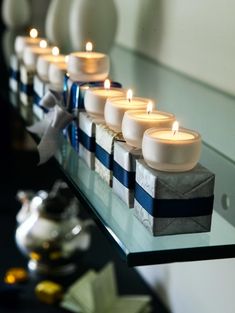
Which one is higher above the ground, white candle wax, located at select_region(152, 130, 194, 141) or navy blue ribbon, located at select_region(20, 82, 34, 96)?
white candle wax, located at select_region(152, 130, 194, 141)

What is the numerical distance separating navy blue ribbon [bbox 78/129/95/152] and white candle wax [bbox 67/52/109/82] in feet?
0.39

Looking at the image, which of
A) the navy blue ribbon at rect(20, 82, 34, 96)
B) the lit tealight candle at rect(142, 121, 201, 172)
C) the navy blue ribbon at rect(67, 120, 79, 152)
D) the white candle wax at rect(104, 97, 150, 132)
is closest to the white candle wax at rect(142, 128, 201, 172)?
the lit tealight candle at rect(142, 121, 201, 172)

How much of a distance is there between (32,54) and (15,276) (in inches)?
15.7

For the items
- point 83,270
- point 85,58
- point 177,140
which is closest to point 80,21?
point 85,58

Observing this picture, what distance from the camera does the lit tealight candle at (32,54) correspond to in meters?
1.09

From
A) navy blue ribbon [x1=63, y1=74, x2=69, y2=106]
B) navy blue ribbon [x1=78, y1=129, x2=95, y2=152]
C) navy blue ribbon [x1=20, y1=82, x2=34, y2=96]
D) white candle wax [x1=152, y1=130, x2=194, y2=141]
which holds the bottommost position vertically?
navy blue ribbon [x1=20, y1=82, x2=34, y2=96]

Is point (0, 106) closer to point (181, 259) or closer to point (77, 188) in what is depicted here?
point (77, 188)

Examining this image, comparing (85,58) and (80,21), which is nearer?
(85,58)

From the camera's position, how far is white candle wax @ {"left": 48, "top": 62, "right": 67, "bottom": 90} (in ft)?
3.14

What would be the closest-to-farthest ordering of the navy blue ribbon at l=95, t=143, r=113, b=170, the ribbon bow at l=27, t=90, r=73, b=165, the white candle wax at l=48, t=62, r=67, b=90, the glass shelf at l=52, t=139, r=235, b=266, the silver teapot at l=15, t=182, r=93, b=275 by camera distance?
the glass shelf at l=52, t=139, r=235, b=266, the navy blue ribbon at l=95, t=143, r=113, b=170, the ribbon bow at l=27, t=90, r=73, b=165, the white candle wax at l=48, t=62, r=67, b=90, the silver teapot at l=15, t=182, r=93, b=275

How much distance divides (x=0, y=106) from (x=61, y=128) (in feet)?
3.39

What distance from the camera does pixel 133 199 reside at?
0.65 m

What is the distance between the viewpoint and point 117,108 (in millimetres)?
712

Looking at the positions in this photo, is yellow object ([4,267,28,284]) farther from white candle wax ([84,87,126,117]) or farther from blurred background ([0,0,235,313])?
white candle wax ([84,87,126,117])
